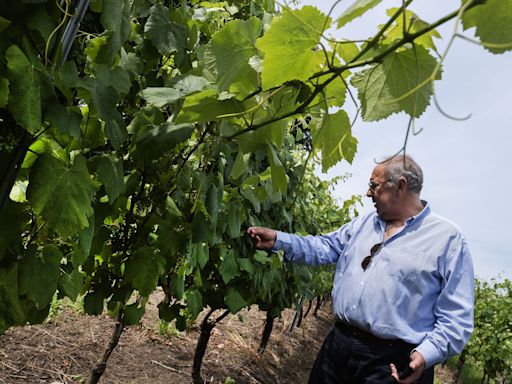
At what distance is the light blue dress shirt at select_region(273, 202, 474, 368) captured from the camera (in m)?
2.13

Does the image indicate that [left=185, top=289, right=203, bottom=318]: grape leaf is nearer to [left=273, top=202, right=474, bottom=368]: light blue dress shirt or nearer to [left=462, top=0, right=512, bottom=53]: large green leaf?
[left=273, top=202, right=474, bottom=368]: light blue dress shirt

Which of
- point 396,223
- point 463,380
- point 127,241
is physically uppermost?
point 396,223

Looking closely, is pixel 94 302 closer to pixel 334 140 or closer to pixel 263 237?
pixel 263 237

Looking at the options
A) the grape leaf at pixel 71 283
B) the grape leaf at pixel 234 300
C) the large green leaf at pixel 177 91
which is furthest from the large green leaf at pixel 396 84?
the grape leaf at pixel 234 300

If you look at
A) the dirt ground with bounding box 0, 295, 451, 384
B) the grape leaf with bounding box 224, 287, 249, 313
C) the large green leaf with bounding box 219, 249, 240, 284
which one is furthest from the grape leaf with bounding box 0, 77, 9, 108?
the dirt ground with bounding box 0, 295, 451, 384

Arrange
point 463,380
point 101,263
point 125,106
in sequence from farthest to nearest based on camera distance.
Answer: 1. point 463,380
2. point 101,263
3. point 125,106

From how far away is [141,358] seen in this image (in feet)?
15.3

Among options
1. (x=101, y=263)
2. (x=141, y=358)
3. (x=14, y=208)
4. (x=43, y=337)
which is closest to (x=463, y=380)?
(x=141, y=358)

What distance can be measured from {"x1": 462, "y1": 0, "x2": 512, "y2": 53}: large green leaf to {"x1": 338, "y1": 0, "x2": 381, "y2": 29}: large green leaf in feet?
0.38

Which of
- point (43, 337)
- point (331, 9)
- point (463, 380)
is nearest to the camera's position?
point (331, 9)

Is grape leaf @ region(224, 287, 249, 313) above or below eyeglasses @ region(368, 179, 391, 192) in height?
below

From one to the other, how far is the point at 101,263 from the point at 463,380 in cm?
1325

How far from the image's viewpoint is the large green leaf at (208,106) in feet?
2.80

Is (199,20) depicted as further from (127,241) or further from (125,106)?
(127,241)
